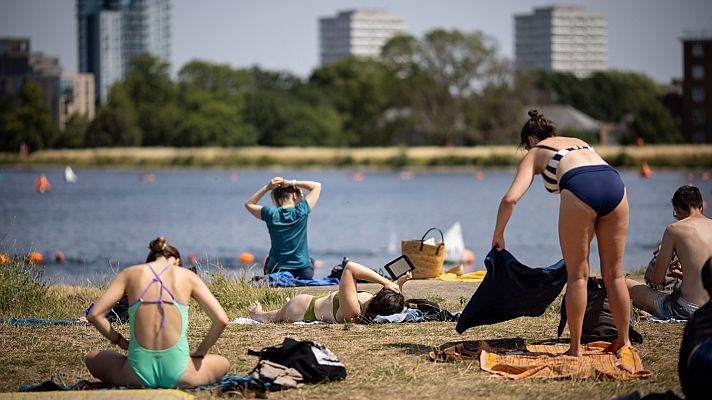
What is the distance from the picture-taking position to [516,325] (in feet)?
30.3

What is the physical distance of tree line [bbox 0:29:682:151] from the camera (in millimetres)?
81312

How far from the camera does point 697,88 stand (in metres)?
92.0

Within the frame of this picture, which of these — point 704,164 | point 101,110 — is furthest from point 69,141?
point 704,164

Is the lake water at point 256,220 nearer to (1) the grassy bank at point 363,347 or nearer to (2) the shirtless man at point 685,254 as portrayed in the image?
(1) the grassy bank at point 363,347

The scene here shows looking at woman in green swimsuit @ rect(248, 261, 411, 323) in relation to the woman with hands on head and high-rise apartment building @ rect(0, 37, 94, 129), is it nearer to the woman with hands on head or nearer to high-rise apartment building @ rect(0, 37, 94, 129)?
the woman with hands on head

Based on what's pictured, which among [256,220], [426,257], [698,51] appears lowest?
[256,220]

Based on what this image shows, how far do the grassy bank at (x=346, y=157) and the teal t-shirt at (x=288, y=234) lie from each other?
4911 centimetres

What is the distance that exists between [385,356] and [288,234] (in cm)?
421

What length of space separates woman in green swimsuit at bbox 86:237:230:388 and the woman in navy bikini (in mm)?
2000

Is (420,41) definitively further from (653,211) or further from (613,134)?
(653,211)

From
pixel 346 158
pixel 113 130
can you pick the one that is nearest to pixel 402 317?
pixel 346 158

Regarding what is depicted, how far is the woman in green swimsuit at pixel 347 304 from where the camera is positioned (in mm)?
9016

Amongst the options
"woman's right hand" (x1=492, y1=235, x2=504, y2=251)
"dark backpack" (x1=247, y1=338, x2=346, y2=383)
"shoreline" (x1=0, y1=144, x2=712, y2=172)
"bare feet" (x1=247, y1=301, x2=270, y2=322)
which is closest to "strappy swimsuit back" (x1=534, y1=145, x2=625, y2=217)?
"woman's right hand" (x1=492, y1=235, x2=504, y2=251)

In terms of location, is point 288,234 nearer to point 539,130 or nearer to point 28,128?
point 539,130
